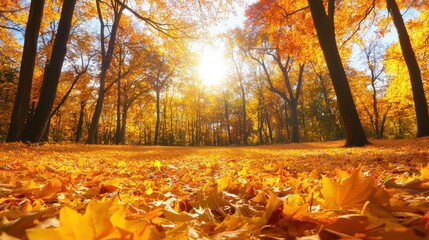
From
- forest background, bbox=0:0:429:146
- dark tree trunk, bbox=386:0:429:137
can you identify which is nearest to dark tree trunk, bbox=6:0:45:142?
forest background, bbox=0:0:429:146

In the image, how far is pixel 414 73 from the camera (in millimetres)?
10141

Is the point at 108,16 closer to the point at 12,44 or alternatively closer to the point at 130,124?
the point at 12,44

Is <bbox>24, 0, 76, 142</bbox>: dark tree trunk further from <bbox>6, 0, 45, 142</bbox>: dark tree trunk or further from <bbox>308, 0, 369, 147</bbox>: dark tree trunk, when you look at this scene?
<bbox>308, 0, 369, 147</bbox>: dark tree trunk

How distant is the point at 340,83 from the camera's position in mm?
7672

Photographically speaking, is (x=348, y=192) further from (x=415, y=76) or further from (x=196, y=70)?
(x=196, y=70)

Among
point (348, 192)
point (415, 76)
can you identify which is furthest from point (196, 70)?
point (348, 192)

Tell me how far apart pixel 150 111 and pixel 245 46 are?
55.1ft

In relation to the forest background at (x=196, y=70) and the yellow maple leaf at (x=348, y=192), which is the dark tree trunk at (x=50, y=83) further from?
the yellow maple leaf at (x=348, y=192)

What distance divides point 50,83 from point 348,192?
312 inches

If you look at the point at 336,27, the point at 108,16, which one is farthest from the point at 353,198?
the point at 108,16

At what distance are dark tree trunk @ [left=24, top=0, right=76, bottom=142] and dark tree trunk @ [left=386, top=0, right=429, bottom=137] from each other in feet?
36.0

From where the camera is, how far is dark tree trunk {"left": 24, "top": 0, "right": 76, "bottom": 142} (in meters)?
7.14

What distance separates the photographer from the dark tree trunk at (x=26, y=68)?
7.14 meters

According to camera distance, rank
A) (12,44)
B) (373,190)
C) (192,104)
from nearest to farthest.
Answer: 1. (373,190)
2. (12,44)
3. (192,104)
